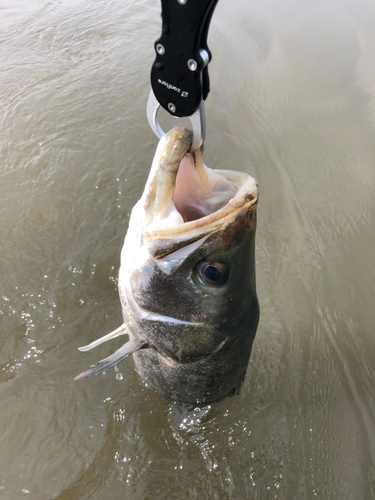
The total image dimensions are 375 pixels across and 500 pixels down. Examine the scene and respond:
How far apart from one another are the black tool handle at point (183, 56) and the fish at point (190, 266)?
0.17 meters

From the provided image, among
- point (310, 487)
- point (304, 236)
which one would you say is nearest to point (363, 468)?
point (310, 487)

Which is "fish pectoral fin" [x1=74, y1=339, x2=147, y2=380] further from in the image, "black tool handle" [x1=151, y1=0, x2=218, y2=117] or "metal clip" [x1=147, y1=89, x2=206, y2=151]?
"black tool handle" [x1=151, y1=0, x2=218, y2=117]

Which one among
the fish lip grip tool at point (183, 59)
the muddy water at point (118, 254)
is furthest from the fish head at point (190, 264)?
the muddy water at point (118, 254)

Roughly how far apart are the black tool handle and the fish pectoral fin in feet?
3.91

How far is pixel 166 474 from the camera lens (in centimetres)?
230

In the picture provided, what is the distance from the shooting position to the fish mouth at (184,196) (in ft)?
4.88

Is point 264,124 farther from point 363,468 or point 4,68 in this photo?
point 363,468

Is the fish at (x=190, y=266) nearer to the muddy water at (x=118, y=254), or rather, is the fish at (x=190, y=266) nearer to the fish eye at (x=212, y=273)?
the fish eye at (x=212, y=273)

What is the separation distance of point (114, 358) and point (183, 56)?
4.69 ft

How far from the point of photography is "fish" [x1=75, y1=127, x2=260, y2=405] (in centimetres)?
150

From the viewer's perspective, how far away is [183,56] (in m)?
1.25

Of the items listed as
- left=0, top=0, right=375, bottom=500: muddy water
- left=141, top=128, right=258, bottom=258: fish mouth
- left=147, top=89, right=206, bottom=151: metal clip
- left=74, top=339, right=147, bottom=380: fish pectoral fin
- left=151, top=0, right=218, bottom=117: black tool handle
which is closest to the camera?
left=151, top=0, right=218, bottom=117: black tool handle

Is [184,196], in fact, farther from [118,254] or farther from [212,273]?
[118,254]

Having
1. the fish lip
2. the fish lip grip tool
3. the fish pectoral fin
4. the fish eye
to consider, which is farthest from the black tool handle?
the fish pectoral fin
